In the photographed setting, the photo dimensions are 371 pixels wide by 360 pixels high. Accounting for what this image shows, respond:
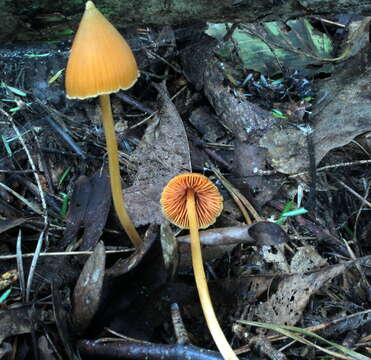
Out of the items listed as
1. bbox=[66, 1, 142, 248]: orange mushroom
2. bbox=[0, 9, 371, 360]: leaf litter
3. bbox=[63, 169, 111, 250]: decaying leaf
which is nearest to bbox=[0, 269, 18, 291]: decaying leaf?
bbox=[0, 9, 371, 360]: leaf litter

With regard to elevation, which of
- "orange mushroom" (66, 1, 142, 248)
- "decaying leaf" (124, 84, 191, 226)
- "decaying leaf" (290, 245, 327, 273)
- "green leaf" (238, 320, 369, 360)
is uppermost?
"orange mushroom" (66, 1, 142, 248)

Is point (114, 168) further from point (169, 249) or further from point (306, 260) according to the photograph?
point (306, 260)

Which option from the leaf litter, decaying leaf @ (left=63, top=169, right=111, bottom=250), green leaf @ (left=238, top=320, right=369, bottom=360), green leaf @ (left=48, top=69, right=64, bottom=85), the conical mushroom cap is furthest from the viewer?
green leaf @ (left=48, top=69, right=64, bottom=85)

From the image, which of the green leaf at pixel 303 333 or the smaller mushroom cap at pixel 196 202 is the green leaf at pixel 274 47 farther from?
the green leaf at pixel 303 333

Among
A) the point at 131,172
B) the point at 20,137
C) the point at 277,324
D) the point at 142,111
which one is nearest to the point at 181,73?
the point at 142,111

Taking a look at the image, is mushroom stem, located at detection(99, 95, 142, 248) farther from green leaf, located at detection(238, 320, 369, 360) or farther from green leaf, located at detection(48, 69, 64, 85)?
green leaf, located at detection(48, 69, 64, 85)

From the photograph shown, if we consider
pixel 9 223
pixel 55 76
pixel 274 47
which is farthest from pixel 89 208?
pixel 274 47
